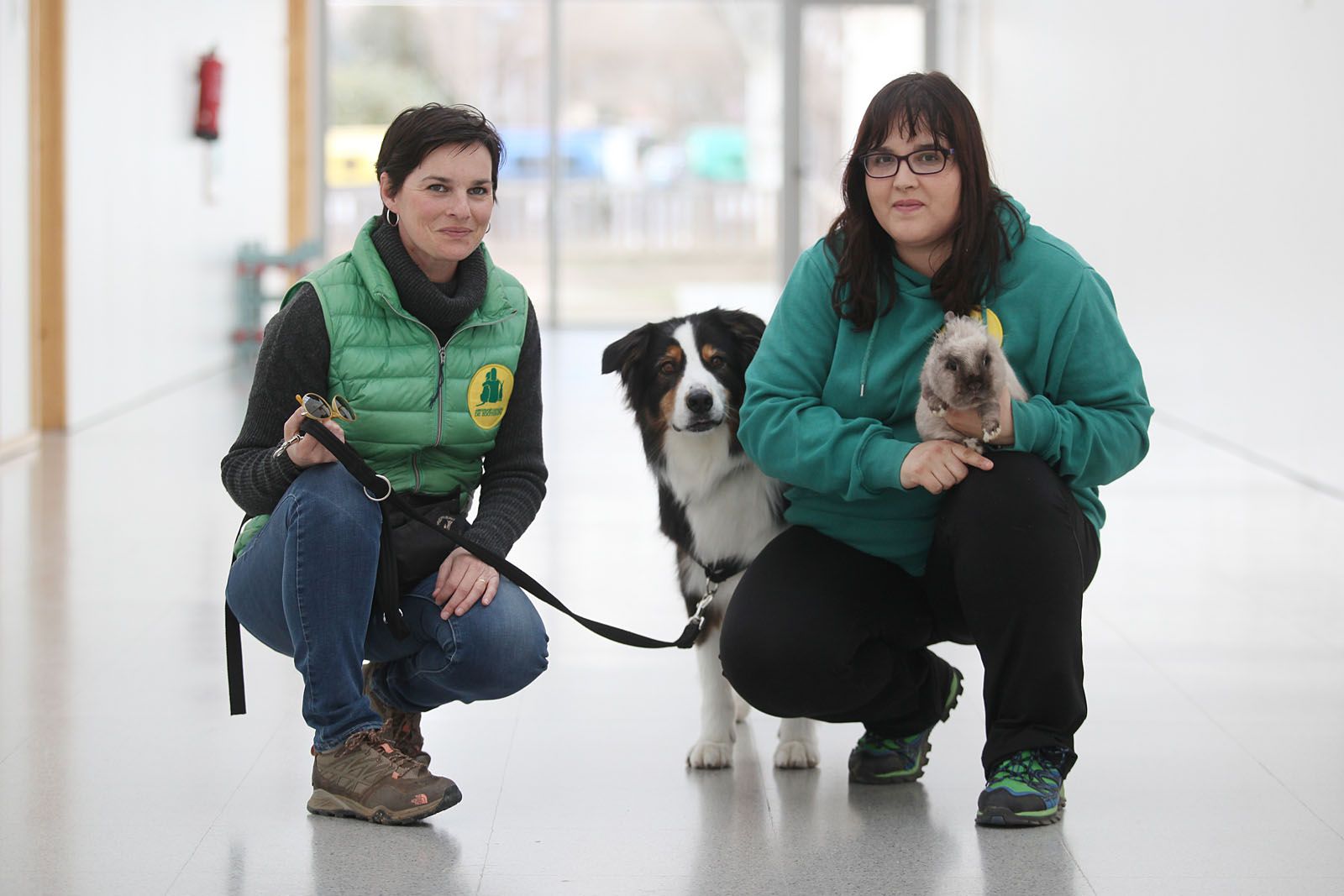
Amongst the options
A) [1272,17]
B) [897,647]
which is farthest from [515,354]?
[1272,17]

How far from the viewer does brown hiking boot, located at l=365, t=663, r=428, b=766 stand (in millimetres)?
2211

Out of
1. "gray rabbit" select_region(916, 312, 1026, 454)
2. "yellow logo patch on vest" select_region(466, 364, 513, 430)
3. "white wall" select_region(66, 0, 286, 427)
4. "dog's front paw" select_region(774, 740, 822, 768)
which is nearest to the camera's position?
"gray rabbit" select_region(916, 312, 1026, 454)

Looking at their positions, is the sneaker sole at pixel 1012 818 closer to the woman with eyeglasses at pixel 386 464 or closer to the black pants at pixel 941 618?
the black pants at pixel 941 618

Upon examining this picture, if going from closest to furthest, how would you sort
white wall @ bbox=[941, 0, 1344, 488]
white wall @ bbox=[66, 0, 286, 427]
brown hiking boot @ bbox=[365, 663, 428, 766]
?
brown hiking boot @ bbox=[365, 663, 428, 766] → white wall @ bbox=[941, 0, 1344, 488] → white wall @ bbox=[66, 0, 286, 427]

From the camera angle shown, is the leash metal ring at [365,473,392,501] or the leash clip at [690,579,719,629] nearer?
the leash metal ring at [365,473,392,501]

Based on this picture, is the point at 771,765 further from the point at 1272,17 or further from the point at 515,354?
the point at 1272,17

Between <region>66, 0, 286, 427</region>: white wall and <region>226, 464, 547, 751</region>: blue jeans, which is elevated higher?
<region>66, 0, 286, 427</region>: white wall

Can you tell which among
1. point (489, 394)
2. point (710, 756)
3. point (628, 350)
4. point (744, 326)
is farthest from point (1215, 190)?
point (489, 394)

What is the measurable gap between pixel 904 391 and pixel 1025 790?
1.86 ft

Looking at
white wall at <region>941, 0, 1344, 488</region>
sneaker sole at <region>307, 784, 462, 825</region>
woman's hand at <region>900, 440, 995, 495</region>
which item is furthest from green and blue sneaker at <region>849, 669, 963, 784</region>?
white wall at <region>941, 0, 1344, 488</region>

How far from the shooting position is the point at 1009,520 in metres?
1.94

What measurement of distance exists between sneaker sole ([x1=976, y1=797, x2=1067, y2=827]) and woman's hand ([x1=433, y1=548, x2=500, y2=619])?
735mm

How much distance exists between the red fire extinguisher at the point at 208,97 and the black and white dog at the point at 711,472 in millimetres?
6238

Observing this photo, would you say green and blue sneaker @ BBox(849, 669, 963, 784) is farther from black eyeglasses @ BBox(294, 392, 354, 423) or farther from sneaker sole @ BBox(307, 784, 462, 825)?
black eyeglasses @ BBox(294, 392, 354, 423)
